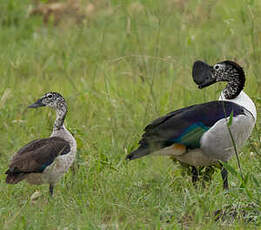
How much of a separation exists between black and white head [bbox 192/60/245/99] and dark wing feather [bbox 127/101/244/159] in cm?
28

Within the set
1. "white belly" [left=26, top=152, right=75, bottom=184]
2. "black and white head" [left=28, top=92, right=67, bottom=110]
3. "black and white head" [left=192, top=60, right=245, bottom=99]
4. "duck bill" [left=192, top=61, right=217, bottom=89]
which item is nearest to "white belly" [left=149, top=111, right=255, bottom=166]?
"black and white head" [left=192, top=60, right=245, bottom=99]

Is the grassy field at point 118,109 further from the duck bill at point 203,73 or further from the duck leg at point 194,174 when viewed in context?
the duck bill at point 203,73

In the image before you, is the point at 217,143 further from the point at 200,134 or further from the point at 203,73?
the point at 203,73

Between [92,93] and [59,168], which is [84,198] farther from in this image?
[92,93]

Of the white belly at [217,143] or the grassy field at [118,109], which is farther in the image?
the white belly at [217,143]

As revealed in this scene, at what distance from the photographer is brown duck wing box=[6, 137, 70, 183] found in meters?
5.03

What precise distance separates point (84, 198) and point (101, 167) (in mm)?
799

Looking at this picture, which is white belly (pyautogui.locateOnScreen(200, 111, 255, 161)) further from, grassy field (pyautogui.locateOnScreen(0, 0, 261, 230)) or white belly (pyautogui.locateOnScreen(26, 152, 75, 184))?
white belly (pyautogui.locateOnScreen(26, 152, 75, 184))

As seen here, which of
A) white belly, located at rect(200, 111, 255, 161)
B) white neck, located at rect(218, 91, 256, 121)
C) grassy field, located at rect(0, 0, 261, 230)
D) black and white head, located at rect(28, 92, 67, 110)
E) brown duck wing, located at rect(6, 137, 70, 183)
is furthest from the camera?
black and white head, located at rect(28, 92, 67, 110)

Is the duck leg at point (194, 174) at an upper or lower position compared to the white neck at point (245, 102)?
lower

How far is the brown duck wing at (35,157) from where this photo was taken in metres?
5.03

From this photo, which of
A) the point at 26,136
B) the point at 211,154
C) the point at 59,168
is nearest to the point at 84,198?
the point at 59,168

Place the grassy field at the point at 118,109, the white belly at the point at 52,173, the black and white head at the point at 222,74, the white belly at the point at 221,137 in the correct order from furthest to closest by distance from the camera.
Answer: the black and white head at the point at 222,74 → the white belly at the point at 221,137 → the white belly at the point at 52,173 → the grassy field at the point at 118,109

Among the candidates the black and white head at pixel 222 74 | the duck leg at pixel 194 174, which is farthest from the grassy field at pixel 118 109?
the black and white head at pixel 222 74
